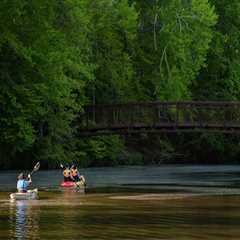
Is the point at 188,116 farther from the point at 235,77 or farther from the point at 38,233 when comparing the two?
the point at 38,233

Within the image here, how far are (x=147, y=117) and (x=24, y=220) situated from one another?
52851mm

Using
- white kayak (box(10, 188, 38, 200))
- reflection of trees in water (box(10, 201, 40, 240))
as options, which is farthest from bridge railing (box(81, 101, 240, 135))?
reflection of trees in water (box(10, 201, 40, 240))

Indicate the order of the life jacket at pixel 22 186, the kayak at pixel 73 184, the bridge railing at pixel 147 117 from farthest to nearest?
1. the bridge railing at pixel 147 117
2. the kayak at pixel 73 184
3. the life jacket at pixel 22 186

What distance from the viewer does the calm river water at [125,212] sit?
28875mm

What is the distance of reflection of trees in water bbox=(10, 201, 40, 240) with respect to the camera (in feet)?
93.1

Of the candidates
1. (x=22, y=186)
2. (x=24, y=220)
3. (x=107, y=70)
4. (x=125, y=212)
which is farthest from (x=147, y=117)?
(x=24, y=220)

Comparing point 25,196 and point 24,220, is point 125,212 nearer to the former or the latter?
point 24,220

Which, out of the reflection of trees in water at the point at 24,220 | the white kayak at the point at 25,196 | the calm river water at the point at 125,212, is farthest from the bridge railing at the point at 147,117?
the reflection of trees in water at the point at 24,220

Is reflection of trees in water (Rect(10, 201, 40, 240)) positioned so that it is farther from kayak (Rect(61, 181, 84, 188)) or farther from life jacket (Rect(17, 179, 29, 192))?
kayak (Rect(61, 181, 84, 188))

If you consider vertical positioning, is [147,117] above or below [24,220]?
above

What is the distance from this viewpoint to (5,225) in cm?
3083

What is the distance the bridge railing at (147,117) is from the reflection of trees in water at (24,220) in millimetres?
37779

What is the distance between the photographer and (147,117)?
8500cm

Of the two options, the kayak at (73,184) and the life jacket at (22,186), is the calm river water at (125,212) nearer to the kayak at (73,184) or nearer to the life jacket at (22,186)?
the kayak at (73,184)
